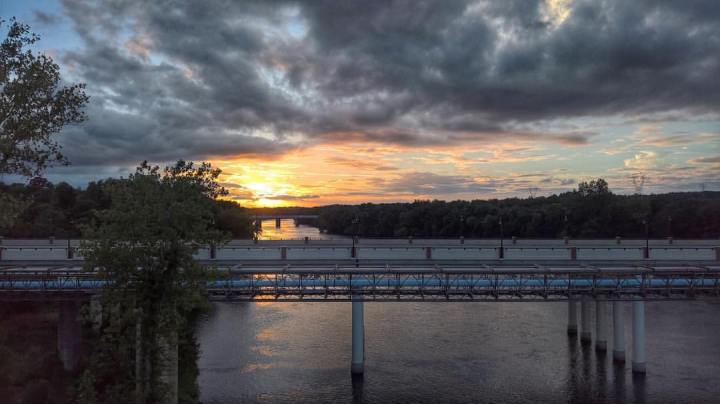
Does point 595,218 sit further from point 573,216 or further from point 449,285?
point 449,285

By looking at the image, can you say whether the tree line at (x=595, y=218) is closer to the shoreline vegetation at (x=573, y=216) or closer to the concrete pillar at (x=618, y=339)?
the shoreline vegetation at (x=573, y=216)

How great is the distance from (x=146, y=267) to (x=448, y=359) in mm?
18432

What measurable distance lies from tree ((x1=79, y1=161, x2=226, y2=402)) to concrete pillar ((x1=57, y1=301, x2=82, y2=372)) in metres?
17.2

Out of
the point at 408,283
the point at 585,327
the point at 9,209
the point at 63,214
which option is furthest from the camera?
the point at 63,214

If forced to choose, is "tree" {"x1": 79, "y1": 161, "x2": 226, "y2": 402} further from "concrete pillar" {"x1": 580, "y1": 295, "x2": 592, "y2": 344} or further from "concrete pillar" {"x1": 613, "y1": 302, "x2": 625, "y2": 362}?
"concrete pillar" {"x1": 580, "y1": 295, "x2": 592, "y2": 344}

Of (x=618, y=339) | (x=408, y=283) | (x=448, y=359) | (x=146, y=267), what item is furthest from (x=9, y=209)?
(x=618, y=339)

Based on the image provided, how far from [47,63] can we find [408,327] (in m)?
26.6

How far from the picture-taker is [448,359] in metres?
26.7

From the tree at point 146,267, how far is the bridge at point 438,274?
1.37m

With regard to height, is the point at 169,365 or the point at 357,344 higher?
the point at 169,365

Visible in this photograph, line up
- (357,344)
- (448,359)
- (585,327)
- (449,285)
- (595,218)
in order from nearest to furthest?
(449,285), (357,344), (448,359), (585,327), (595,218)

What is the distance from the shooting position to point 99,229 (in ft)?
41.2

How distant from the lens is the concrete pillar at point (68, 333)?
2731 cm

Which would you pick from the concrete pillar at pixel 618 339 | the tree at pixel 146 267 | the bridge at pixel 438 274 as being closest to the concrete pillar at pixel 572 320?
the bridge at pixel 438 274
